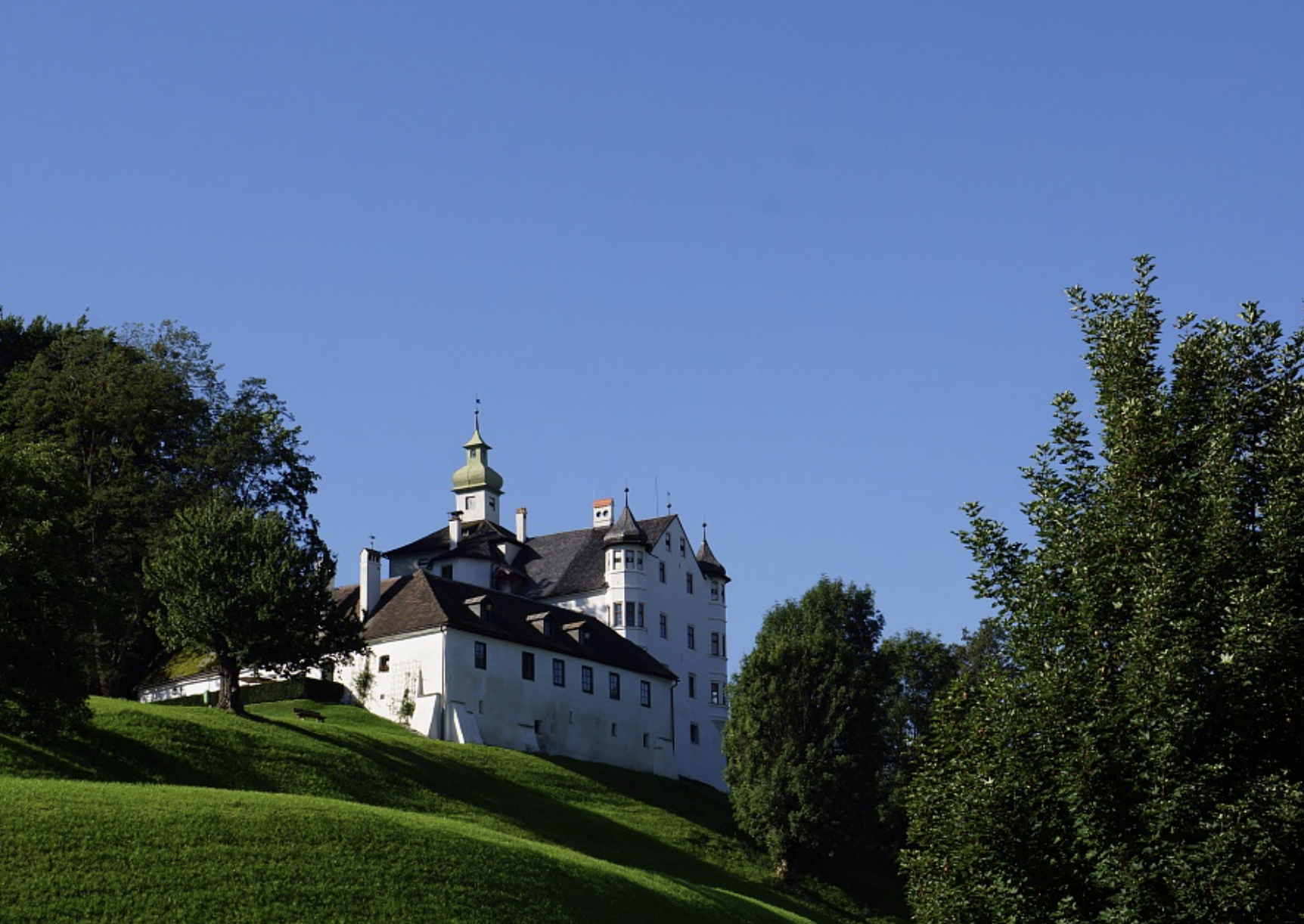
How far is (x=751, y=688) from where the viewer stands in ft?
265

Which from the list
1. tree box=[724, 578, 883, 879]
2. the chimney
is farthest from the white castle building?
tree box=[724, 578, 883, 879]

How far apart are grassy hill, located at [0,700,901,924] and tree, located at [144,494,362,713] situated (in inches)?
123

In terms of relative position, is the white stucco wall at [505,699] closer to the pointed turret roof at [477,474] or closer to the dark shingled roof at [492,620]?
the dark shingled roof at [492,620]

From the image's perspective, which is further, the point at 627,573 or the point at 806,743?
the point at 627,573

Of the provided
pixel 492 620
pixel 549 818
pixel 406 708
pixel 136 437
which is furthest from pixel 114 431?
pixel 549 818

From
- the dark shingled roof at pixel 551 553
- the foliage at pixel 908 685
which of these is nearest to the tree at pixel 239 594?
the foliage at pixel 908 685

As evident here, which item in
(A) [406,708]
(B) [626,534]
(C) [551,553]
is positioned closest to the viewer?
(A) [406,708]

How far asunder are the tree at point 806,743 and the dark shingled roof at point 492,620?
12694 mm

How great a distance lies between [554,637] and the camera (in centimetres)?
9144

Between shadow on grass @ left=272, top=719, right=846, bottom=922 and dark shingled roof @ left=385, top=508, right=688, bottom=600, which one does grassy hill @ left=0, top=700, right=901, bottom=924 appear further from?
dark shingled roof @ left=385, top=508, right=688, bottom=600

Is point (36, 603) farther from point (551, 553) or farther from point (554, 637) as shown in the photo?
point (551, 553)

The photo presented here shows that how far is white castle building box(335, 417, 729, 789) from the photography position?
8338 cm

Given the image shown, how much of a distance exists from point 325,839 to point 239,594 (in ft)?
86.3

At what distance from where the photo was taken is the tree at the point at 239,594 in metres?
66.2
